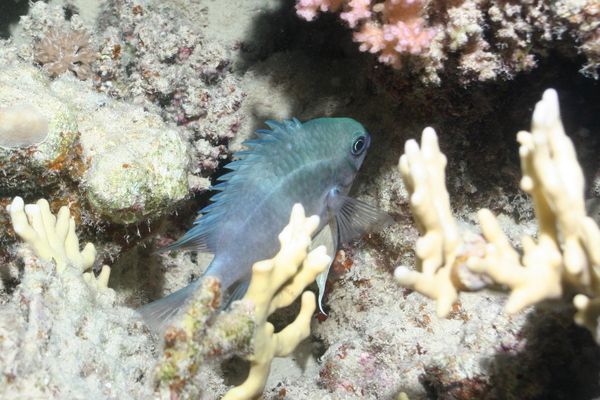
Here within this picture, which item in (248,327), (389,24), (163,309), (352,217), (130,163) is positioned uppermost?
(389,24)

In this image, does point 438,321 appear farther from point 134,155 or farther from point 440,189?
point 134,155

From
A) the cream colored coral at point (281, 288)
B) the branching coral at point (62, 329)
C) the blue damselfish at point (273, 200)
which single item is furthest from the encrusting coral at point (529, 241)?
the branching coral at point (62, 329)

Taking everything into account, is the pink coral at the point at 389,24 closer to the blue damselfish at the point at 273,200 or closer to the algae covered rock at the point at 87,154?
the blue damselfish at the point at 273,200

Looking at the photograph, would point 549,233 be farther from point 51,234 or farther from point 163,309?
point 51,234

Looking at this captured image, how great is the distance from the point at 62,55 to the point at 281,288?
11.9ft

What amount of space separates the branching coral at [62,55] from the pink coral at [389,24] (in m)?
2.73

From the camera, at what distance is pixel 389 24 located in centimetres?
258

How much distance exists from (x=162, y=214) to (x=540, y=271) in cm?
273

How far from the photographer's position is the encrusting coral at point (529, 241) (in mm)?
1526

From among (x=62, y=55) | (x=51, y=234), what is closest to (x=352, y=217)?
(x=51, y=234)

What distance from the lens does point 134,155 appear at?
3086 millimetres

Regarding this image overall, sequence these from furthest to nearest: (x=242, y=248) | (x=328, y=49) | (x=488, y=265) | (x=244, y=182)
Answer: (x=328, y=49) < (x=244, y=182) < (x=242, y=248) < (x=488, y=265)

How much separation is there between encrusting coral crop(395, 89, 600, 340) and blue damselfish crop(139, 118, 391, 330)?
3.79ft

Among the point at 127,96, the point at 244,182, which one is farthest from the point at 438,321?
the point at 127,96
